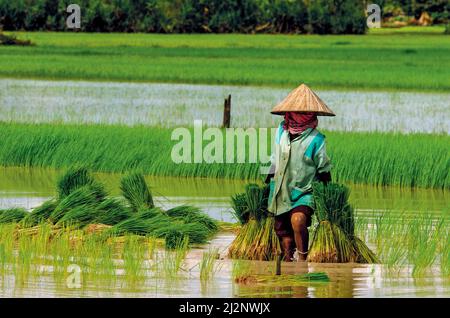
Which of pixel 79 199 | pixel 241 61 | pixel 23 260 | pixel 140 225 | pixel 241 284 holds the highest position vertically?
pixel 241 61

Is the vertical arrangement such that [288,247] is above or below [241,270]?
above

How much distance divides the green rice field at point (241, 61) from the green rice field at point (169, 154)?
12.7 meters

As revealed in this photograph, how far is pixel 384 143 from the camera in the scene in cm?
1466

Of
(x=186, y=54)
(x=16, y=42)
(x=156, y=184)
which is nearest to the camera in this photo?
(x=156, y=184)

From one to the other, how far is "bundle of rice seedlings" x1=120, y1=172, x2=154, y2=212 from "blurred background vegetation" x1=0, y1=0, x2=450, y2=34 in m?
42.6

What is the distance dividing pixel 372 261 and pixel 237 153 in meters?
5.93

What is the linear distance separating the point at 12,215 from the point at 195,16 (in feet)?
152

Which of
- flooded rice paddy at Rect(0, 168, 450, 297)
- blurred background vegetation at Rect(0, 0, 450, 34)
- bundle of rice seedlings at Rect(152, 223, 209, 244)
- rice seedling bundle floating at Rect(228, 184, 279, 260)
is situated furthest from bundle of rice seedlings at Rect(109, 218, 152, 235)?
blurred background vegetation at Rect(0, 0, 450, 34)

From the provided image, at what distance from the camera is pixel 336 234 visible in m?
8.64

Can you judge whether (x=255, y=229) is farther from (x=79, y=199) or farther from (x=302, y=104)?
(x=79, y=199)

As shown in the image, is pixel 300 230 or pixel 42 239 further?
pixel 42 239

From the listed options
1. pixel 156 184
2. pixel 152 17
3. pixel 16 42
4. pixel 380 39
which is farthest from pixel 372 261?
pixel 152 17

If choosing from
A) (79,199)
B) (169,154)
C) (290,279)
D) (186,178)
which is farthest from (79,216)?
(169,154)

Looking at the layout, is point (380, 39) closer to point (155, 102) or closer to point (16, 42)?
point (16, 42)
